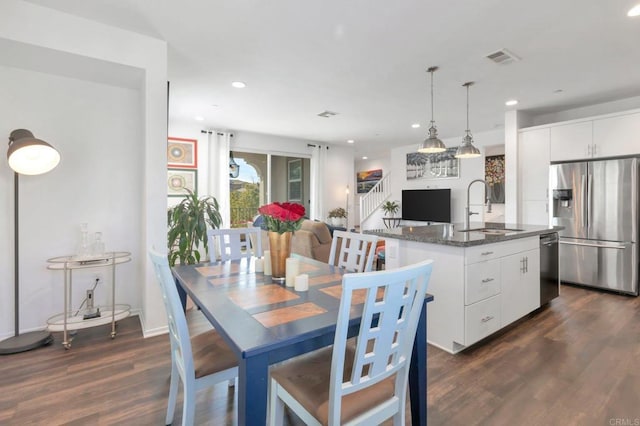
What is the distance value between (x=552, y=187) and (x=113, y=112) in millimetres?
5721

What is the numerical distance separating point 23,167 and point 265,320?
2454 mm

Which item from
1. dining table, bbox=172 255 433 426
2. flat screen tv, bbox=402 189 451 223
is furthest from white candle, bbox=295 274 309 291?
flat screen tv, bbox=402 189 451 223

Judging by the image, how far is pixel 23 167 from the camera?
7.64ft

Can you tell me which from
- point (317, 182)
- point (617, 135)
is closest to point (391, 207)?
point (317, 182)

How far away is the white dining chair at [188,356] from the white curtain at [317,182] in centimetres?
603

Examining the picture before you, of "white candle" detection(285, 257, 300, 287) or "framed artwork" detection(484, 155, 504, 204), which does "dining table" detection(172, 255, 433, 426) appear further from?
"framed artwork" detection(484, 155, 504, 204)

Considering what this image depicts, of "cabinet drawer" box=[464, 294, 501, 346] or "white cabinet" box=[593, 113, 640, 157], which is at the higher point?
"white cabinet" box=[593, 113, 640, 157]

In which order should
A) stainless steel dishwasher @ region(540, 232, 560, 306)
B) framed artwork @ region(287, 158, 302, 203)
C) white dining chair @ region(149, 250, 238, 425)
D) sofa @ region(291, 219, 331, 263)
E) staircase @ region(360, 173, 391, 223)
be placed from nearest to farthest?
white dining chair @ region(149, 250, 238, 425) → stainless steel dishwasher @ region(540, 232, 560, 306) → sofa @ region(291, 219, 331, 263) → framed artwork @ region(287, 158, 302, 203) → staircase @ region(360, 173, 391, 223)

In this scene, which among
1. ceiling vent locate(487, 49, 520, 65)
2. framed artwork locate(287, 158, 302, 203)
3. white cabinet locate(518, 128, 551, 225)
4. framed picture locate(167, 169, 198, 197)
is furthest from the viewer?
framed artwork locate(287, 158, 302, 203)

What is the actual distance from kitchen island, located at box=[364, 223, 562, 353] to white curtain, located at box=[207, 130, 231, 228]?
4092mm

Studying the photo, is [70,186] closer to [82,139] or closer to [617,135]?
[82,139]

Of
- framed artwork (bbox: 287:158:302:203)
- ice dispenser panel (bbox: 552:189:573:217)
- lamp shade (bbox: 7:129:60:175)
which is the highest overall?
framed artwork (bbox: 287:158:302:203)

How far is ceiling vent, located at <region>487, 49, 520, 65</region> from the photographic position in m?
2.98

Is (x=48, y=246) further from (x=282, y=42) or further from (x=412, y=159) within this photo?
(x=412, y=159)
